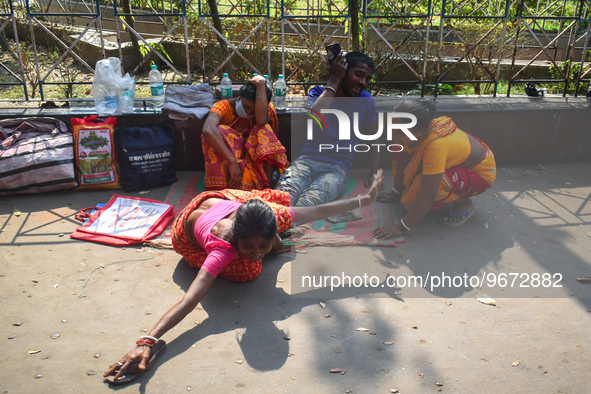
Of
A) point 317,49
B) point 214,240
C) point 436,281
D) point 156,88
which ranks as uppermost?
point 317,49

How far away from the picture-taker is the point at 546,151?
5527 millimetres

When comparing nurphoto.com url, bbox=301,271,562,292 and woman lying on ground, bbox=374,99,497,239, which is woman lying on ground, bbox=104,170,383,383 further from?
woman lying on ground, bbox=374,99,497,239

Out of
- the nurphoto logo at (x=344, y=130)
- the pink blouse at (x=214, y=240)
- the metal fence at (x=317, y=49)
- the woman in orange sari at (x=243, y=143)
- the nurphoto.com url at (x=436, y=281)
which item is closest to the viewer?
the pink blouse at (x=214, y=240)

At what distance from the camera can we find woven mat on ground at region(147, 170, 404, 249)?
386cm

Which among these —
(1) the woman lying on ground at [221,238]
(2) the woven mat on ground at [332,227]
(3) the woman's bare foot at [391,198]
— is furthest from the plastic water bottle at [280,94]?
(1) the woman lying on ground at [221,238]

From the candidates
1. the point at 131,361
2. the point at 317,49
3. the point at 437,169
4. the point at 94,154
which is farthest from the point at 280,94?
the point at 131,361

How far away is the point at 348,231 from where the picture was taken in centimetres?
407

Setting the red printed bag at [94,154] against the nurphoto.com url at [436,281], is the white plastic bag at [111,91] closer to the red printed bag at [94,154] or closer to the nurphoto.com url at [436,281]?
the red printed bag at [94,154]

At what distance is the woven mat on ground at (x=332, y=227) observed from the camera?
3.86 m

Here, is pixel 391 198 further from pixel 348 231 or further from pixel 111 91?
pixel 111 91

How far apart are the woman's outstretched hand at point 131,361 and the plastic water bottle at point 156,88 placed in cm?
317

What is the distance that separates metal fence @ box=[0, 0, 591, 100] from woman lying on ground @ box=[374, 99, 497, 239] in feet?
5.71

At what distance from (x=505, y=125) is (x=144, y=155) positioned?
155 inches

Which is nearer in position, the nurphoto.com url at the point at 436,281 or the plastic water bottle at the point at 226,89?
the nurphoto.com url at the point at 436,281
